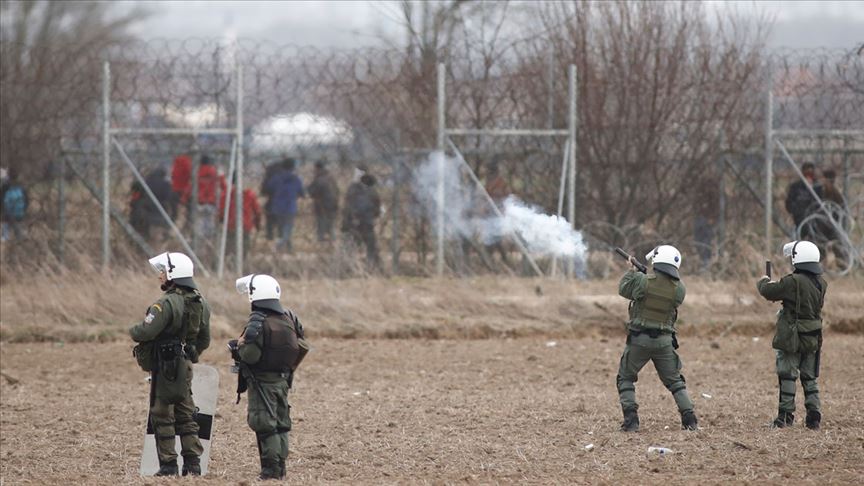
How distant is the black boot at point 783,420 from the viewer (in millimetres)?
9438

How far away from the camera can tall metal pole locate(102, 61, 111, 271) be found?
51.1ft

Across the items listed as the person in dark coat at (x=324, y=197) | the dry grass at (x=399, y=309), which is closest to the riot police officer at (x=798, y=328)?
the dry grass at (x=399, y=309)

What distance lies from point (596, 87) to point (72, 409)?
9327 mm

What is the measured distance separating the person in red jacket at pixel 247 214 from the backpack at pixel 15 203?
2557 mm

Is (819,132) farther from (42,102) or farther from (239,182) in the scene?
(42,102)

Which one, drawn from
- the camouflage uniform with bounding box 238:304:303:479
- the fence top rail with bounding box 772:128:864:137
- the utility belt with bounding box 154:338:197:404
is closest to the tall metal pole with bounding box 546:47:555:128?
the fence top rail with bounding box 772:128:864:137

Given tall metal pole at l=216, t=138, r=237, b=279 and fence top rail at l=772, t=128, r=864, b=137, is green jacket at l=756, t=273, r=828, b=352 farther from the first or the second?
tall metal pole at l=216, t=138, r=237, b=279

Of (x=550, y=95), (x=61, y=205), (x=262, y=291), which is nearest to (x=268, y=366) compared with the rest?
(x=262, y=291)

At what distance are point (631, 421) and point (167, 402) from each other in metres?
3.37

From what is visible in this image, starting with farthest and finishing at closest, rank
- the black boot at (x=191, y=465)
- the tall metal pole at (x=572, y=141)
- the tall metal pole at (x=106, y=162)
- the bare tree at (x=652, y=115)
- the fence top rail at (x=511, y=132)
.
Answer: the bare tree at (x=652, y=115)
the tall metal pole at (x=572, y=141)
the fence top rail at (x=511, y=132)
the tall metal pole at (x=106, y=162)
the black boot at (x=191, y=465)

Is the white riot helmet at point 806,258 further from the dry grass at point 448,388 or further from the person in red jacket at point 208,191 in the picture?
the person in red jacket at point 208,191

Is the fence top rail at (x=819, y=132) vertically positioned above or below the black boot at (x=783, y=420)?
above

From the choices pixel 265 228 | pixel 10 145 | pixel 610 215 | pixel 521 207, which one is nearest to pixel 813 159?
pixel 610 215

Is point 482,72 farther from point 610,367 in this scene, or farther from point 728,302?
point 610,367
